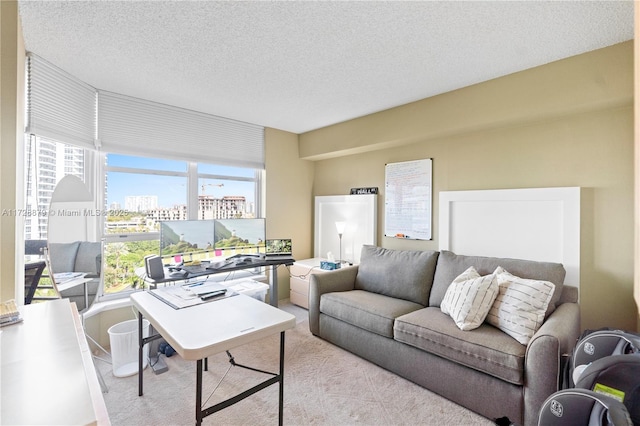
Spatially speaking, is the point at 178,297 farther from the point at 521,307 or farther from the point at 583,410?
the point at 521,307

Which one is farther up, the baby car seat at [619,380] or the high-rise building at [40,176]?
the high-rise building at [40,176]

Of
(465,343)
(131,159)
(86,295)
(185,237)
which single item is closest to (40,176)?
(131,159)

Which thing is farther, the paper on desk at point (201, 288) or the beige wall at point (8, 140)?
the paper on desk at point (201, 288)

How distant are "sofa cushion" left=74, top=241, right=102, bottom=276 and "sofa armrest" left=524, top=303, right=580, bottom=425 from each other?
10.6ft

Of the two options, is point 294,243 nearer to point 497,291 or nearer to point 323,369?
point 323,369

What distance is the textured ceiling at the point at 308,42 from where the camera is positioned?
1.67 metres

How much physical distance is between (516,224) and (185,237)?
3.15 m

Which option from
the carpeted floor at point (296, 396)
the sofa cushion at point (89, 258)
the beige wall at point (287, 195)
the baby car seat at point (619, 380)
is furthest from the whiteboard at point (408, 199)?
the sofa cushion at point (89, 258)

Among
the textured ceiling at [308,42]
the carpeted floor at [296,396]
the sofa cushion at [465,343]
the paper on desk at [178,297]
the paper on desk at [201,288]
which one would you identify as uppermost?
the textured ceiling at [308,42]

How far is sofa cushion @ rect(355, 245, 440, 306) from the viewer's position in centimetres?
282

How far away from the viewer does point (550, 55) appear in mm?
2172

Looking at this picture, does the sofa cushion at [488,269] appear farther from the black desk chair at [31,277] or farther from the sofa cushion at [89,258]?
the black desk chair at [31,277]

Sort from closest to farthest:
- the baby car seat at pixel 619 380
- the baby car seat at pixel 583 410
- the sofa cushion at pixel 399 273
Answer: the baby car seat at pixel 583 410
the baby car seat at pixel 619 380
the sofa cushion at pixel 399 273

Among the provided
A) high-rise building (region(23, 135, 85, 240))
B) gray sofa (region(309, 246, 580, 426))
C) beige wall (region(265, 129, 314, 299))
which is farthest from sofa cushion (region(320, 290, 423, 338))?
high-rise building (region(23, 135, 85, 240))
